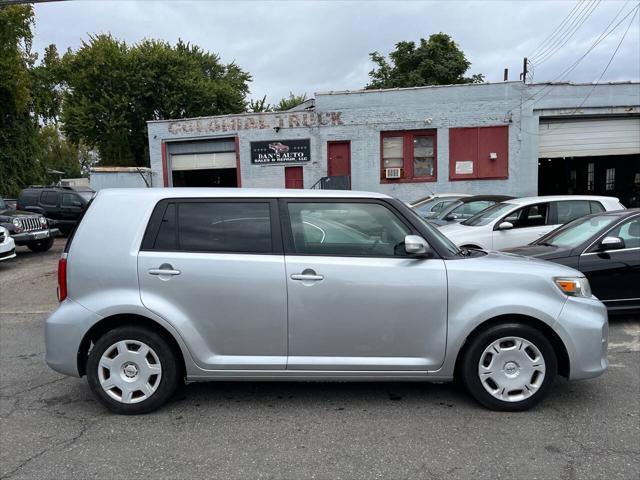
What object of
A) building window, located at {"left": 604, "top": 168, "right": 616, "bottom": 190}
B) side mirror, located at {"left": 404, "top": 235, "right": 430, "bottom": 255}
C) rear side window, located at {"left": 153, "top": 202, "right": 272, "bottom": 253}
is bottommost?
side mirror, located at {"left": 404, "top": 235, "right": 430, "bottom": 255}

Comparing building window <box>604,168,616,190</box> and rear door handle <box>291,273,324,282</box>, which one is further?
building window <box>604,168,616,190</box>

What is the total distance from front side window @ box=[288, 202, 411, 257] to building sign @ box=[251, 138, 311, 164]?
1693 cm

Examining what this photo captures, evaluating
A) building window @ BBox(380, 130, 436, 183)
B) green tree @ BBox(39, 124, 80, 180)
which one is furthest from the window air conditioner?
green tree @ BBox(39, 124, 80, 180)

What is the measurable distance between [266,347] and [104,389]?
126cm

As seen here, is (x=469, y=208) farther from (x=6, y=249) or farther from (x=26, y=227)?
(x=26, y=227)

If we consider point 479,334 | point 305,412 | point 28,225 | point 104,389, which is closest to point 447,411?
point 479,334

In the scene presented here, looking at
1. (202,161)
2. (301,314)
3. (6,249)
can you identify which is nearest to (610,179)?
(202,161)

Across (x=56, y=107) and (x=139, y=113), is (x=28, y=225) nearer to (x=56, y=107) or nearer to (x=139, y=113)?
(x=139, y=113)

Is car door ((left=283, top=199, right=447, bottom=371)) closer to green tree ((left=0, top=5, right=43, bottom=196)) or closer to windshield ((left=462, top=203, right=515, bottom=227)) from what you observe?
windshield ((left=462, top=203, right=515, bottom=227))

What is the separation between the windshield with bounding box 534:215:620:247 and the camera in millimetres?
6004

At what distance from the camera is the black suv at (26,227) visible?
40.9ft

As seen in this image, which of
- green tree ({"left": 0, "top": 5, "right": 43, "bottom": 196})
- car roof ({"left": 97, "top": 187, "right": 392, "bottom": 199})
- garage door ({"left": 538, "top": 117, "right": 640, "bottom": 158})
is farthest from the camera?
green tree ({"left": 0, "top": 5, "right": 43, "bottom": 196})

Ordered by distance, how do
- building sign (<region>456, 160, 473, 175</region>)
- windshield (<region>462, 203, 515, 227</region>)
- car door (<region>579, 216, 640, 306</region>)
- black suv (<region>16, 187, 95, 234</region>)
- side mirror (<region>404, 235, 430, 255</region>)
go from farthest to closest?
building sign (<region>456, 160, 473, 175</region>) < black suv (<region>16, 187, 95, 234</region>) < windshield (<region>462, 203, 515, 227</region>) < car door (<region>579, 216, 640, 306</region>) < side mirror (<region>404, 235, 430, 255</region>)

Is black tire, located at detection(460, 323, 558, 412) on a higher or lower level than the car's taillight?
lower
